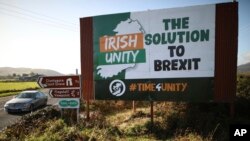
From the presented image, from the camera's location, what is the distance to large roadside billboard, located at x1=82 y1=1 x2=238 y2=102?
11.7m

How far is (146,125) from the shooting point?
11961 mm

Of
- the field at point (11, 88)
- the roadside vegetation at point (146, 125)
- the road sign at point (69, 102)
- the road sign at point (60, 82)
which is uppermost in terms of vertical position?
the road sign at point (60, 82)

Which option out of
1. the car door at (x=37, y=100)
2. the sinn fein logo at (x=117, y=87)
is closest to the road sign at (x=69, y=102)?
the sinn fein logo at (x=117, y=87)

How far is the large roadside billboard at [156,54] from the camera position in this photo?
11688 millimetres

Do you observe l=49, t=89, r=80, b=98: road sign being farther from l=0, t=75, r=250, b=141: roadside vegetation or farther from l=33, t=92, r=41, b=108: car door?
l=33, t=92, r=41, b=108: car door

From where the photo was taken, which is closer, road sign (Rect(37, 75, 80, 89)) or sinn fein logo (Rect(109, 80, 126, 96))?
road sign (Rect(37, 75, 80, 89))

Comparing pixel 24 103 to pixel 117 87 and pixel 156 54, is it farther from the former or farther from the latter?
pixel 156 54

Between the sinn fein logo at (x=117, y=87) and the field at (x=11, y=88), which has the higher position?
the sinn fein logo at (x=117, y=87)

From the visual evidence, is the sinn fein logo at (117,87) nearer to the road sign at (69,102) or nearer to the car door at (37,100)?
the road sign at (69,102)

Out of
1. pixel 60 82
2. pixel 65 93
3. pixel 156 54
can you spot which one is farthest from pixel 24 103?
pixel 156 54

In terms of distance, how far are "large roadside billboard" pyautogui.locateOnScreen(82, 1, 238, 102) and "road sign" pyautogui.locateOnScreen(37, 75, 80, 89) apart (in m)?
2.09

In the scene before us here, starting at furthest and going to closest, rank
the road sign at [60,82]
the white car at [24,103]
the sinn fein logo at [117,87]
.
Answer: the white car at [24,103]
the sinn fein logo at [117,87]
the road sign at [60,82]

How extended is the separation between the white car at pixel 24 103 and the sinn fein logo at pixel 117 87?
865 centimetres

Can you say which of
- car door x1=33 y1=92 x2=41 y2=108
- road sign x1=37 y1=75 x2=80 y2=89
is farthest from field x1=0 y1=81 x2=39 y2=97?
road sign x1=37 y1=75 x2=80 y2=89
